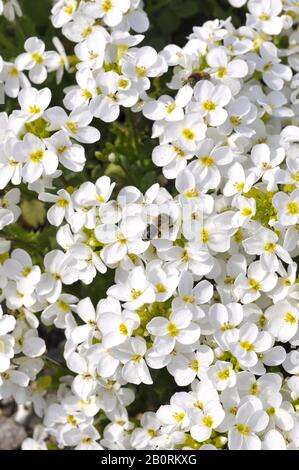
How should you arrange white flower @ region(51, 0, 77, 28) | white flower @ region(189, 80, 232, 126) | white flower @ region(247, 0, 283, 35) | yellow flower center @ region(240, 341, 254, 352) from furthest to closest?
white flower @ region(247, 0, 283, 35)
white flower @ region(51, 0, 77, 28)
white flower @ region(189, 80, 232, 126)
yellow flower center @ region(240, 341, 254, 352)

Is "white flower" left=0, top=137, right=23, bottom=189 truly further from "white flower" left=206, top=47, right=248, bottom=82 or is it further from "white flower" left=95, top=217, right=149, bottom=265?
"white flower" left=206, top=47, right=248, bottom=82

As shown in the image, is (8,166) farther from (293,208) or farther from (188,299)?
(293,208)

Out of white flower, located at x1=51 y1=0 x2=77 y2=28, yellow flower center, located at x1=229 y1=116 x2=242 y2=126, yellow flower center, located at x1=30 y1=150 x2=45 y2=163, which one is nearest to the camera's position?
yellow flower center, located at x1=30 y1=150 x2=45 y2=163

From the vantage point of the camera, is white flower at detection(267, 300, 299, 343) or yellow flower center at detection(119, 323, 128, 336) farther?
white flower at detection(267, 300, 299, 343)

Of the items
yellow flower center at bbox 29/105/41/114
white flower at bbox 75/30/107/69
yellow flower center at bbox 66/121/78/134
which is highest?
yellow flower center at bbox 29/105/41/114

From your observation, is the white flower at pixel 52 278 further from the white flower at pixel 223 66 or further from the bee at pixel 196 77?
the white flower at pixel 223 66

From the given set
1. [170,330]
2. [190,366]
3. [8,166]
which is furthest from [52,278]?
[190,366]

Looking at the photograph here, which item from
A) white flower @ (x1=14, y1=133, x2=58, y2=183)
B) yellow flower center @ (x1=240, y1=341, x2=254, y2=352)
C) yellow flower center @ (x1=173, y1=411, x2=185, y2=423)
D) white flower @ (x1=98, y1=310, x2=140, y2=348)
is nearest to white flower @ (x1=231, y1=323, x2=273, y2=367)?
yellow flower center @ (x1=240, y1=341, x2=254, y2=352)
